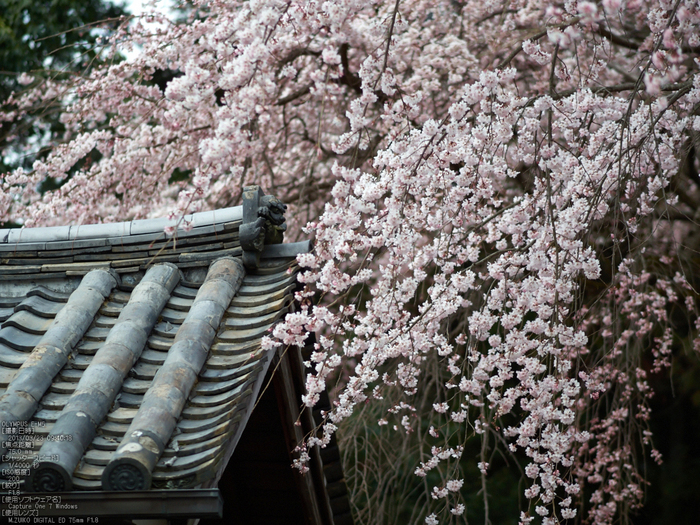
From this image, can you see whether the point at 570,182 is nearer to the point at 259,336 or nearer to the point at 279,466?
the point at 259,336

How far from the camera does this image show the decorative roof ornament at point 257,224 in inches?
107

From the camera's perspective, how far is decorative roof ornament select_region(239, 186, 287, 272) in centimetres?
272

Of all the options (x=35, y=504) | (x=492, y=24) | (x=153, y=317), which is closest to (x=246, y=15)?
(x=153, y=317)

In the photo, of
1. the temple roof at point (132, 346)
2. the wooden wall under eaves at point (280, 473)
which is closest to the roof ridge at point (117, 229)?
the temple roof at point (132, 346)

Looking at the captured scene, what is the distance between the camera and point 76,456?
1.95 meters

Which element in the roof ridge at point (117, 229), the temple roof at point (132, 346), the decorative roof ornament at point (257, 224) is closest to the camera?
the temple roof at point (132, 346)

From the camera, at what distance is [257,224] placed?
8.89 ft

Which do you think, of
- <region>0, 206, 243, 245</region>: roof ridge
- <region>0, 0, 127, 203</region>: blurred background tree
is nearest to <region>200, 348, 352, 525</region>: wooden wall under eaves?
<region>0, 206, 243, 245</region>: roof ridge

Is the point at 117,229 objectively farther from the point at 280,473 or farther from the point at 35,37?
the point at 35,37

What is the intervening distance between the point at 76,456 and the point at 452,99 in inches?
162

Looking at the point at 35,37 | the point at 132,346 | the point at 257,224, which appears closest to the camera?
the point at 132,346

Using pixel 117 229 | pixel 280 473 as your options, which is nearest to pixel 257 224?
pixel 117 229

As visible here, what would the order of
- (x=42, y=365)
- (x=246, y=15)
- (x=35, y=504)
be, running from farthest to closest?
(x=246, y=15)
(x=42, y=365)
(x=35, y=504)

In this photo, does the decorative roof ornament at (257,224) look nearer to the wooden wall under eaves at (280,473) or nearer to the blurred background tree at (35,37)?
the wooden wall under eaves at (280,473)
